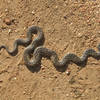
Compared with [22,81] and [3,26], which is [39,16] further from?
[22,81]

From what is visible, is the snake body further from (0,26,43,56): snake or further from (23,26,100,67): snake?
(0,26,43,56): snake

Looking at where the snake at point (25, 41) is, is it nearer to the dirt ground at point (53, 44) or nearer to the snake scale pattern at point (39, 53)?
the snake scale pattern at point (39, 53)

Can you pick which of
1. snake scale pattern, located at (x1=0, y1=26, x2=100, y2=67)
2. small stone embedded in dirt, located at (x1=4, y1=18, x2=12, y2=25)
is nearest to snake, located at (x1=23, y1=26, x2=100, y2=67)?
snake scale pattern, located at (x1=0, y1=26, x2=100, y2=67)

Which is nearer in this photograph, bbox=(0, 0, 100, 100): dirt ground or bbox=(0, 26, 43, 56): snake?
bbox=(0, 0, 100, 100): dirt ground

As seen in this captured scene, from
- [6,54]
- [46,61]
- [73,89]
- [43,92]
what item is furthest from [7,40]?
[73,89]

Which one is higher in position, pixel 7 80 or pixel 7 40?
pixel 7 40

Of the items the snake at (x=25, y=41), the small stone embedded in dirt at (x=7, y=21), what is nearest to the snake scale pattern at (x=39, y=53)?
the snake at (x=25, y=41)
